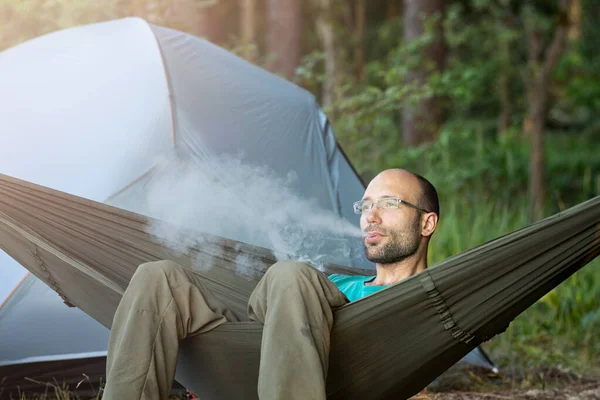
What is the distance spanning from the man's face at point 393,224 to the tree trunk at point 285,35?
16.1 feet

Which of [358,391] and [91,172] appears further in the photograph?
[91,172]

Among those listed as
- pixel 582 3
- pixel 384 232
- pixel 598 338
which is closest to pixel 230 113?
pixel 384 232

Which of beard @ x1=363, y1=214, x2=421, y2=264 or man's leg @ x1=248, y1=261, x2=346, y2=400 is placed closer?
man's leg @ x1=248, y1=261, x2=346, y2=400

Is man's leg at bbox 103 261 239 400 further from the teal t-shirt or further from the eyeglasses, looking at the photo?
the eyeglasses

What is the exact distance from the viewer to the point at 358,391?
1822 millimetres

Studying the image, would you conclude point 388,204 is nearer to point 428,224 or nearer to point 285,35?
point 428,224

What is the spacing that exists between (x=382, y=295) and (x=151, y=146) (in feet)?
4.22

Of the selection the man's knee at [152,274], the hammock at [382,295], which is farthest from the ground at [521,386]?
the man's knee at [152,274]

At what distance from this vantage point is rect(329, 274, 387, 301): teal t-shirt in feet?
7.02

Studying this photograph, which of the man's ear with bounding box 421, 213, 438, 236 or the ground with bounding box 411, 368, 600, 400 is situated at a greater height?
the man's ear with bounding box 421, 213, 438, 236

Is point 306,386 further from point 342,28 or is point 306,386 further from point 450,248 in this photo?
point 342,28

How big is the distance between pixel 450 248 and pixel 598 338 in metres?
1.12

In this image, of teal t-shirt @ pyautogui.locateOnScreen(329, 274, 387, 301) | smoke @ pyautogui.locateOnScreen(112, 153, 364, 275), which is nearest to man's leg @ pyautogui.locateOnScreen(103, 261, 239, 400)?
teal t-shirt @ pyautogui.locateOnScreen(329, 274, 387, 301)

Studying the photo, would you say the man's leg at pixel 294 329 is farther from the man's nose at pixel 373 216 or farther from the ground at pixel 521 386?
the ground at pixel 521 386
